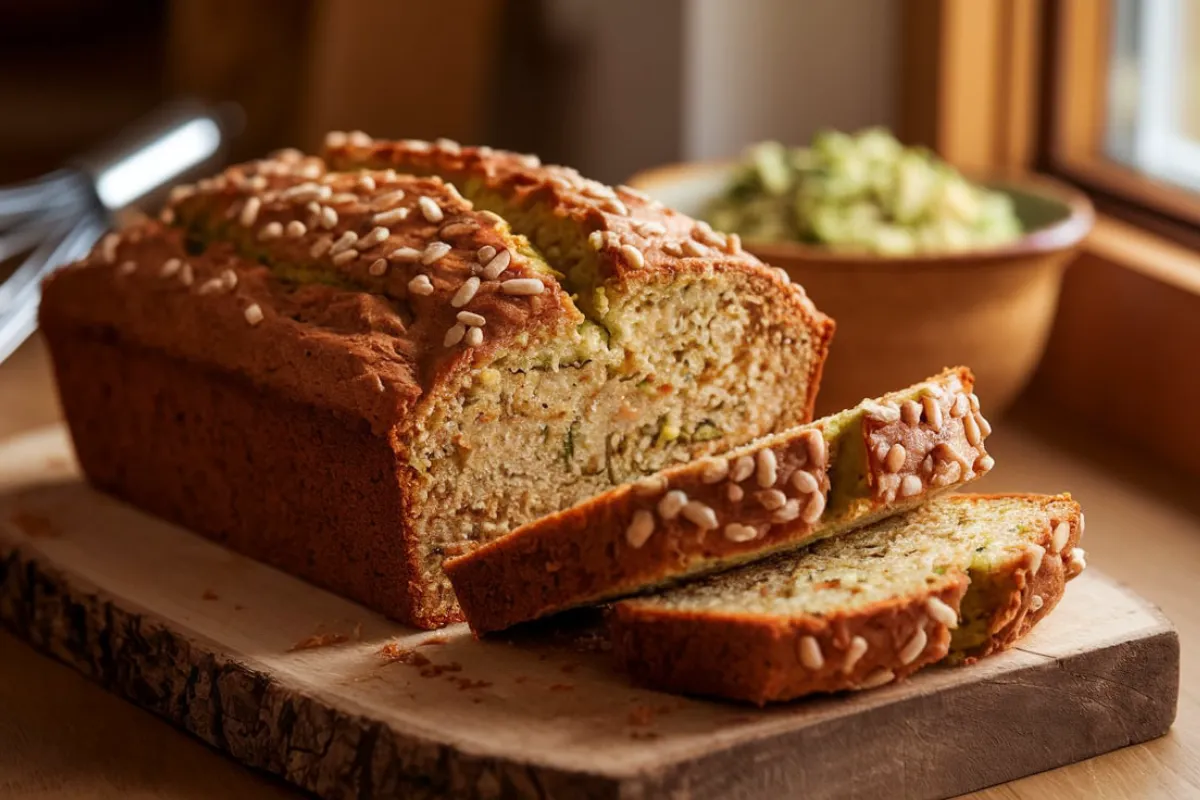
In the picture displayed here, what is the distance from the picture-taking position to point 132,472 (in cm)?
318

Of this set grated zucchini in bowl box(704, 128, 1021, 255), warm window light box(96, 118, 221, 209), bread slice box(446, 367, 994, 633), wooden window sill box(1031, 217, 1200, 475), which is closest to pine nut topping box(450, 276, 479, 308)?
bread slice box(446, 367, 994, 633)

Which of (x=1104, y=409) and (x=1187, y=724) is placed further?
(x=1104, y=409)

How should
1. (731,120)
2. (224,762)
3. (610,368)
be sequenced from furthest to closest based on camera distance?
1. (731,120)
2. (610,368)
3. (224,762)

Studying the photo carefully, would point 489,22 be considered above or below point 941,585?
above

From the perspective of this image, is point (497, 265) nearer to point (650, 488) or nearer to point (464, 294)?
point (464, 294)

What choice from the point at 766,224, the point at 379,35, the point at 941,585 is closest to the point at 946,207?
the point at 766,224

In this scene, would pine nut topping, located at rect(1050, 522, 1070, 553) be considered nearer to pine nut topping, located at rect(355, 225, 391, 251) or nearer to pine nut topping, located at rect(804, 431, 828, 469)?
pine nut topping, located at rect(804, 431, 828, 469)

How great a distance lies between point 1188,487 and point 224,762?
2265 millimetres

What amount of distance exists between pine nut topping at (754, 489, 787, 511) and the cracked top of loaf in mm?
449

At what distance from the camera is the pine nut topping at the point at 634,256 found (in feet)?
8.46

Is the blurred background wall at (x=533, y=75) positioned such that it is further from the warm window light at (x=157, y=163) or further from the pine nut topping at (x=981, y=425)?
the pine nut topping at (x=981, y=425)

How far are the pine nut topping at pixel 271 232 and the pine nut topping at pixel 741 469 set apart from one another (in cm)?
112

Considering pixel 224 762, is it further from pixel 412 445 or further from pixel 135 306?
pixel 135 306

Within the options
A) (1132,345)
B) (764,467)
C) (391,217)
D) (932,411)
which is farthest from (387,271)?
(1132,345)
